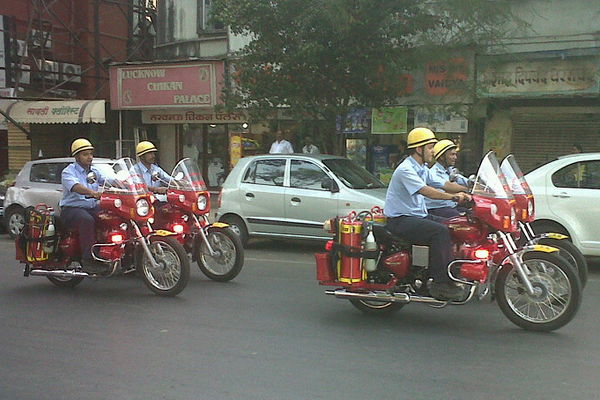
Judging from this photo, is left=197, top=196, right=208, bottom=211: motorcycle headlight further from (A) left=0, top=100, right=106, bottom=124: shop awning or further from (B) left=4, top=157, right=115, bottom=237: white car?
(A) left=0, top=100, right=106, bottom=124: shop awning

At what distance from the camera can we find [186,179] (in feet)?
25.0

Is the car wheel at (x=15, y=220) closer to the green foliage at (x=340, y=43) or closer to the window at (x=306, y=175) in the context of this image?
the green foliage at (x=340, y=43)

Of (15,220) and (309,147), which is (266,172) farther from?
(15,220)

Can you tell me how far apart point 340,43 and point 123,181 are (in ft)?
18.4

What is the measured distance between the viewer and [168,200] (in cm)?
754


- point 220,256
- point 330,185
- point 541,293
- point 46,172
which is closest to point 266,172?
point 330,185

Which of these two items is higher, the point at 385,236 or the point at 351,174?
the point at 351,174

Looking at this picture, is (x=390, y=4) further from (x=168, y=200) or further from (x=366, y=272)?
(x=366, y=272)

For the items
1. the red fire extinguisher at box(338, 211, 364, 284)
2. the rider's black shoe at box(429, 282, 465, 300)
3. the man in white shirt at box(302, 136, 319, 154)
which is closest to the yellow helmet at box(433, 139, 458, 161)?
the red fire extinguisher at box(338, 211, 364, 284)

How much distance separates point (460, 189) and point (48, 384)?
400 centimetres

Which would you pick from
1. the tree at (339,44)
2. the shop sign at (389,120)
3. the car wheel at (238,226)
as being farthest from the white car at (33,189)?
the shop sign at (389,120)

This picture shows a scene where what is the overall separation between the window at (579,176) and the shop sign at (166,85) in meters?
8.95

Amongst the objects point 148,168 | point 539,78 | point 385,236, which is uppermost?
point 539,78

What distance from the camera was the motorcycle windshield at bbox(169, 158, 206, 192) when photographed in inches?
298
